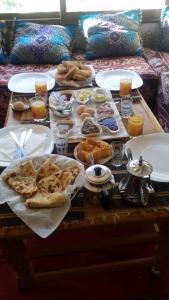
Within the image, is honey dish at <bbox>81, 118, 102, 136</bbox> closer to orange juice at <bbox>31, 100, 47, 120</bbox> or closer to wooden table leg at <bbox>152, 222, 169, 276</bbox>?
orange juice at <bbox>31, 100, 47, 120</bbox>

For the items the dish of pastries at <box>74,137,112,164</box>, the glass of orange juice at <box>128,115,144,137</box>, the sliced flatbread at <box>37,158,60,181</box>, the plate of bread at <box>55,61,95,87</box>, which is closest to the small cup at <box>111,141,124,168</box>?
the dish of pastries at <box>74,137,112,164</box>

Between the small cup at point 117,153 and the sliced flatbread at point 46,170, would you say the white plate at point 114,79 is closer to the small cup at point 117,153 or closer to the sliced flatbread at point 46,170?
the small cup at point 117,153

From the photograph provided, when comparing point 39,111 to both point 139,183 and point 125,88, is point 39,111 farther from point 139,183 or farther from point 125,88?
point 139,183

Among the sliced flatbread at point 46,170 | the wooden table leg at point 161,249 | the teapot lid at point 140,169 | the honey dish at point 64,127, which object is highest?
the teapot lid at point 140,169

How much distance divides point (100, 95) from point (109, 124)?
317 mm

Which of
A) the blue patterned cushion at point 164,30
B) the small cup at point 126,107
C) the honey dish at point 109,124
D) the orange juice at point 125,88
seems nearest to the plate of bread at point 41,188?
the honey dish at point 109,124

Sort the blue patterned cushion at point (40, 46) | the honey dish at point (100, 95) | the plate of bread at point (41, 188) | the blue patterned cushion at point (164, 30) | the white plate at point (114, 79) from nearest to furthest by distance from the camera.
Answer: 1. the plate of bread at point (41, 188)
2. the honey dish at point (100, 95)
3. the white plate at point (114, 79)
4. the blue patterned cushion at point (40, 46)
5. the blue patterned cushion at point (164, 30)

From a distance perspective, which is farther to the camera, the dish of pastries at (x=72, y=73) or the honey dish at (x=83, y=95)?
the dish of pastries at (x=72, y=73)

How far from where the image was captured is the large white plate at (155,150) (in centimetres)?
118

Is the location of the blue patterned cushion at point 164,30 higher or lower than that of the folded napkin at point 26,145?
higher

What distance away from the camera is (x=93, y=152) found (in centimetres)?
124

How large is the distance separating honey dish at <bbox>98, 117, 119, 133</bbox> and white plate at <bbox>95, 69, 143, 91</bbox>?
400 millimetres

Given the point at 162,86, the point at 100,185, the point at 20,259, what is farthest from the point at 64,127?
the point at 162,86

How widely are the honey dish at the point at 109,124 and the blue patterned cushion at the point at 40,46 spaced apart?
1.38 metres
